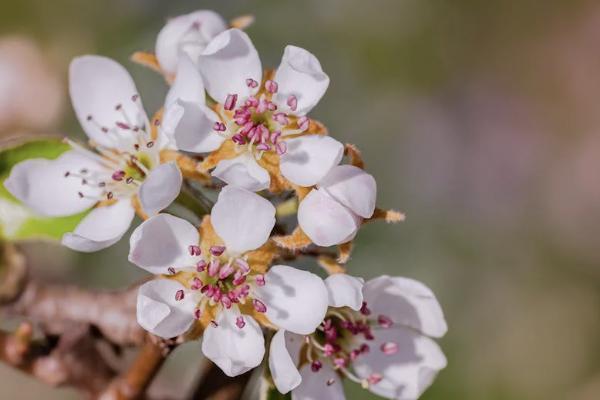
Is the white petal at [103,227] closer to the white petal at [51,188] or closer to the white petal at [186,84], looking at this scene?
the white petal at [51,188]

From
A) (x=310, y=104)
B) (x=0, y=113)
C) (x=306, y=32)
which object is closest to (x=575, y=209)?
(x=306, y=32)

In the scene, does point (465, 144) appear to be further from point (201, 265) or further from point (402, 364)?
point (201, 265)

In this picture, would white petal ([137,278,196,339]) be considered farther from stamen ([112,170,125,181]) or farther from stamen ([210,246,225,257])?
stamen ([112,170,125,181])

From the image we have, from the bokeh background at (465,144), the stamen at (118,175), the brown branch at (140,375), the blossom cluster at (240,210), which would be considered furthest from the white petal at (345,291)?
the bokeh background at (465,144)

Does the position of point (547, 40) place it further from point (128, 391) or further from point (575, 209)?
point (128, 391)

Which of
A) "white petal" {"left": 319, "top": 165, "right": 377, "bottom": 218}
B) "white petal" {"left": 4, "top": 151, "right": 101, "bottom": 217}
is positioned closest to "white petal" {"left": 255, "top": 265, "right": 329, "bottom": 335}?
"white petal" {"left": 319, "top": 165, "right": 377, "bottom": 218}

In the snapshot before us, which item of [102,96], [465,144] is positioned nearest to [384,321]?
[102,96]

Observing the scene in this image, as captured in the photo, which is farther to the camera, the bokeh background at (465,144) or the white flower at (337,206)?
→ the bokeh background at (465,144)
